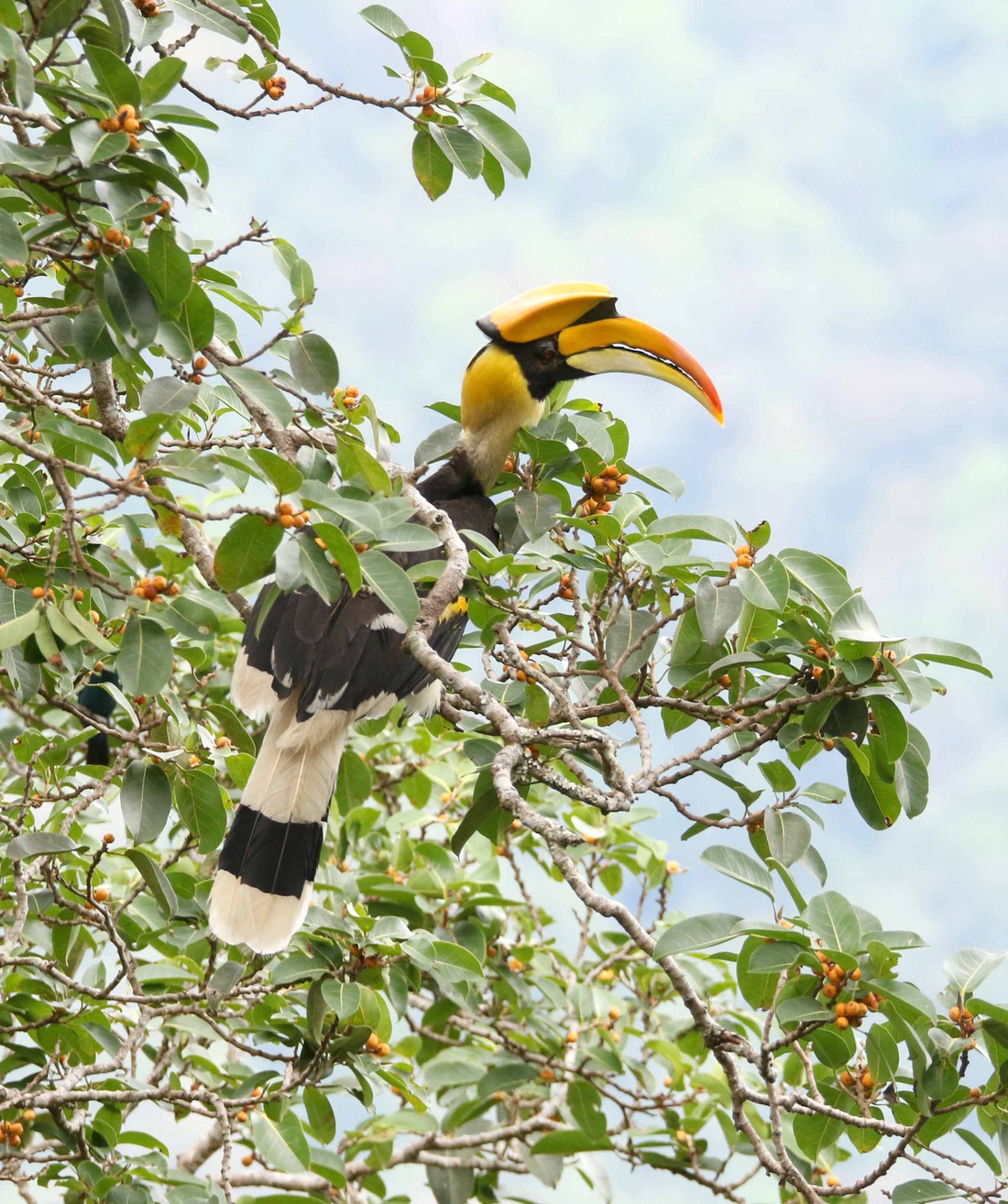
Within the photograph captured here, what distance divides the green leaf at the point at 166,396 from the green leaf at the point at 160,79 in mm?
465

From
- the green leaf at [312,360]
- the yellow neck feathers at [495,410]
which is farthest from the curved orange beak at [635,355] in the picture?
the green leaf at [312,360]

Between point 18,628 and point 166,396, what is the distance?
48 cm

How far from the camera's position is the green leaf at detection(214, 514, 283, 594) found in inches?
78.7

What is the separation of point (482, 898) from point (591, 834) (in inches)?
16.9

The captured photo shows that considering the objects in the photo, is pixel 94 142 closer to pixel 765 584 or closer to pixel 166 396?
pixel 166 396

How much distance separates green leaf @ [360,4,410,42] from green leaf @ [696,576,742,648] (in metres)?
1.41

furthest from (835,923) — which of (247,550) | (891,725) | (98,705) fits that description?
(98,705)

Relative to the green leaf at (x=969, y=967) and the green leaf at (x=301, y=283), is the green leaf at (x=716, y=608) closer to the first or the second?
the green leaf at (x=969, y=967)

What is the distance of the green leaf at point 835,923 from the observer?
213 centimetres

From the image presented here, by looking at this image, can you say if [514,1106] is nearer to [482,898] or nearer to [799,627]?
[482,898]

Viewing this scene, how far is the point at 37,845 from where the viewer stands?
2469 millimetres

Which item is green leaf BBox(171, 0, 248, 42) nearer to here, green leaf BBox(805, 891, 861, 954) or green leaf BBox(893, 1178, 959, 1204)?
green leaf BBox(805, 891, 861, 954)

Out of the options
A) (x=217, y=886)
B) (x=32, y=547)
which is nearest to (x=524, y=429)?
(x=32, y=547)

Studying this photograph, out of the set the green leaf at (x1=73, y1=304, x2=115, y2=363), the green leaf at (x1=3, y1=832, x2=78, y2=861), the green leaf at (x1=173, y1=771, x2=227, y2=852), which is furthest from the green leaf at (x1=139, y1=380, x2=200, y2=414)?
the green leaf at (x1=3, y1=832, x2=78, y2=861)
